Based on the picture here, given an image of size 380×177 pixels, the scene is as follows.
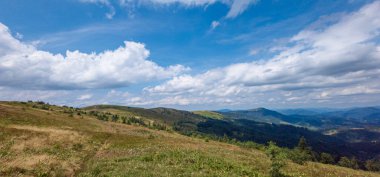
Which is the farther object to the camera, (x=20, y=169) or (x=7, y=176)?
(x=20, y=169)

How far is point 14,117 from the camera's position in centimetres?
7088

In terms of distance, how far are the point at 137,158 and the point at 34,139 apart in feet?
77.4

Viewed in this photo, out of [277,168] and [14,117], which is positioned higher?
[14,117]

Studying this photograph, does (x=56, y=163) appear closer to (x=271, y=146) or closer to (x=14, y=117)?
(x=271, y=146)

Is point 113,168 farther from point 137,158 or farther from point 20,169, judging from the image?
point 20,169

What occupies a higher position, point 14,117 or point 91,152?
point 14,117

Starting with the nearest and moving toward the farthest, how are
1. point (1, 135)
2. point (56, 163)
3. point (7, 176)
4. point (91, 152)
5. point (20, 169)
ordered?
point (7, 176), point (20, 169), point (56, 163), point (91, 152), point (1, 135)

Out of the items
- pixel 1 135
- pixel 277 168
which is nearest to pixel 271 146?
pixel 277 168

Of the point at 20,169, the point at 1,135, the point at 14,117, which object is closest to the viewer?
the point at 20,169

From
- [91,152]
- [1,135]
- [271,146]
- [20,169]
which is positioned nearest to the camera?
[20,169]

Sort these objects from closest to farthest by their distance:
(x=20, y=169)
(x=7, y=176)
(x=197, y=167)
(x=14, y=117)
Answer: (x=7, y=176)
(x=20, y=169)
(x=197, y=167)
(x=14, y=117)

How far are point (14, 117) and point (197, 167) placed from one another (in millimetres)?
61488

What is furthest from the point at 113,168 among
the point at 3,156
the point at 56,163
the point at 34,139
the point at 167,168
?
the point at 34,139

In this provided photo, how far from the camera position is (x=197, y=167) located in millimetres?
26375
